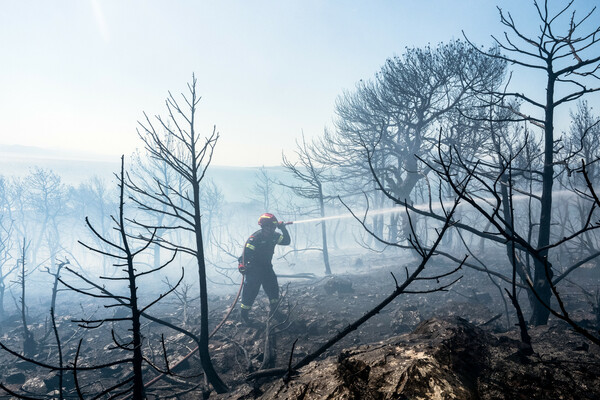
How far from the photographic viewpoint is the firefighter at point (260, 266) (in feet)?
24.2

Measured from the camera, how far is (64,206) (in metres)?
33.2

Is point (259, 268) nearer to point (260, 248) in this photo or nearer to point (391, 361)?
point (260, 248)

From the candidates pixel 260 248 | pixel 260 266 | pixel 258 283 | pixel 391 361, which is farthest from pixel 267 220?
pixel 391 361

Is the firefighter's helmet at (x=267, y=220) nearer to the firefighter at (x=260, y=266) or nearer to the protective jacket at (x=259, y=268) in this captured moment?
the firefighter at (x=260, y=266)

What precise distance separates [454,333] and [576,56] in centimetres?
335

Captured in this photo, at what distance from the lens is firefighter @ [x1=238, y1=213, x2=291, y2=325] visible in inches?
290

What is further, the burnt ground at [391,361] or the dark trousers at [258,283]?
the dark trousers at [258,283]

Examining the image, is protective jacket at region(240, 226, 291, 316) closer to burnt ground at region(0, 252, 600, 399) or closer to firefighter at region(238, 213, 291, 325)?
firefighter at region(238, 213, 291, 325)

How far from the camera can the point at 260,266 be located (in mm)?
7648

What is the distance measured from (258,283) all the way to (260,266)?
0.45m

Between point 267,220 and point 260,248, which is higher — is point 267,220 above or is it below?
above

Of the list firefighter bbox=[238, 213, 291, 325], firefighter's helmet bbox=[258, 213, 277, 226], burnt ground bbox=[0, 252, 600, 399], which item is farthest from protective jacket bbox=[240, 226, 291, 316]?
burnt ground bbox=[0, 252, 600, 399]

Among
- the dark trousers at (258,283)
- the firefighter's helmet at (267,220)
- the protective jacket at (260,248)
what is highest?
the firefighter's helmet at (267,220)

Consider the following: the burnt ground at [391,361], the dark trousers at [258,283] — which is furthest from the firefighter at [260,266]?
the burnt ground at [391,361]
